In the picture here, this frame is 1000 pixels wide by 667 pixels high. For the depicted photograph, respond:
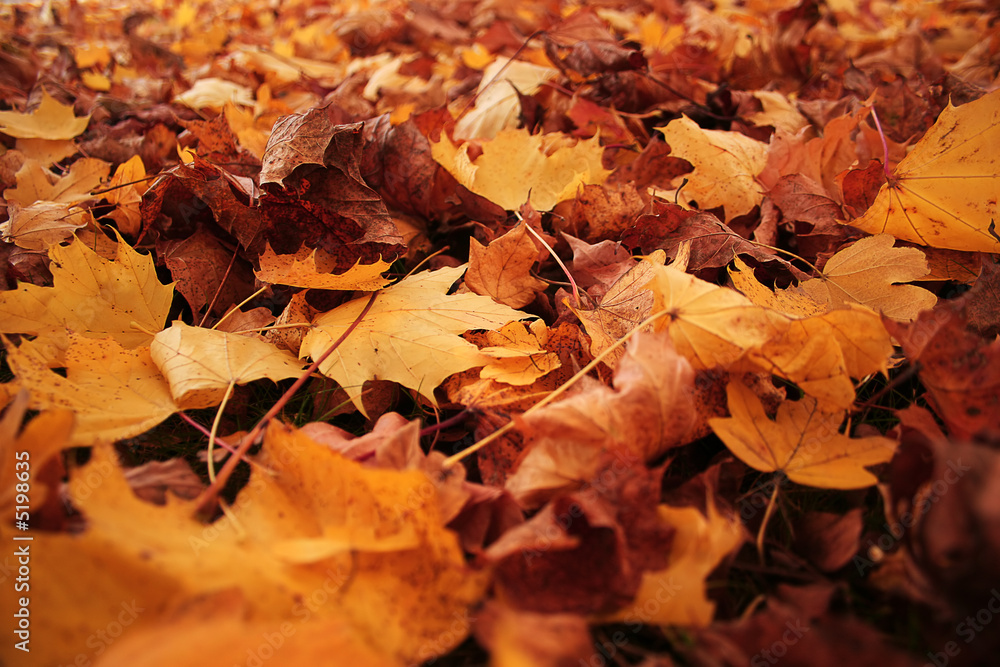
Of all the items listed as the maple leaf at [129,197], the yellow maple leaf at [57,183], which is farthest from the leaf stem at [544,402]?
the yellow maple leaf at [57,183]

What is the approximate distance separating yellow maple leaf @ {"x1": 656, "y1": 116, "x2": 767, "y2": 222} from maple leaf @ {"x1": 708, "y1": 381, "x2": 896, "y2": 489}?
60cm

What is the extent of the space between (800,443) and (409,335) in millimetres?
598

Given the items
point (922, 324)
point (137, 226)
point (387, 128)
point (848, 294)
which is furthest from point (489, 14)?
point (922, 324)

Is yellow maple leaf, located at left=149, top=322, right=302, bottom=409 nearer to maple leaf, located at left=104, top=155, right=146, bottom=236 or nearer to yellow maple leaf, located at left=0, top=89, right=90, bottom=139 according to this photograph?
maple leaf, located at left=104, top=155, right=146, bottom=236

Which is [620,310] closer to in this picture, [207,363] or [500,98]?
[207,363]

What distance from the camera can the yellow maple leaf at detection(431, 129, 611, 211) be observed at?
1.28 meters

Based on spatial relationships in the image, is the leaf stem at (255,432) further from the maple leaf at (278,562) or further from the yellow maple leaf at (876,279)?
the yellow maple leaf at (876,279)

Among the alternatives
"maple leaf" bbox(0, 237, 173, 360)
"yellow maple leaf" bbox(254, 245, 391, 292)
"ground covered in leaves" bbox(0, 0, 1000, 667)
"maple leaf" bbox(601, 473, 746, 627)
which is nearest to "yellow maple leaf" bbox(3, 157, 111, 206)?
"ground covered in leaves" bbox(0, 0, 1000, 667)

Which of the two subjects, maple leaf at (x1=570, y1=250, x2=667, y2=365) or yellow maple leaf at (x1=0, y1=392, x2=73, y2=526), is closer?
yellow maple leaf at (x1=0, y1=392, x2=73, y2=526)

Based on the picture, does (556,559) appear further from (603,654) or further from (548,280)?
(548,280)

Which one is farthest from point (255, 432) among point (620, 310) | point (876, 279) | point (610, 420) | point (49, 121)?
point (49, 121)

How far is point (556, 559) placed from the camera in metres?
0.64

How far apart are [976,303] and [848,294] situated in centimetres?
18

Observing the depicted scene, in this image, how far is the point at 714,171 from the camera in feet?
4.20
